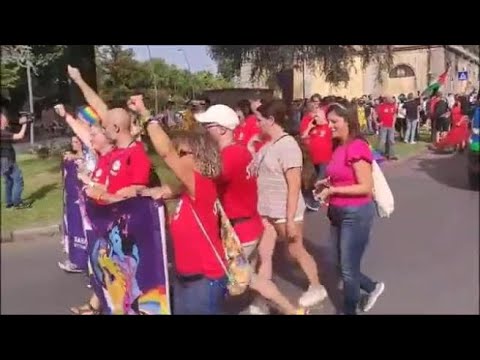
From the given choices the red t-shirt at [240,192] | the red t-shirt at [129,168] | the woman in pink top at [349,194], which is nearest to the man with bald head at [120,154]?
the red t-shirt at [129,168]

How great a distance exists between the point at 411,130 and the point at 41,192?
1.78 metres

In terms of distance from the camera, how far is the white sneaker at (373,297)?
3211 millimetres

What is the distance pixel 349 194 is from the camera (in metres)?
3.08

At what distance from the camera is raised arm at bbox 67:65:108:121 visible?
10.4 ft

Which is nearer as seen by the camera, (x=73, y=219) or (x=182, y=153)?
(x=182, y=153)

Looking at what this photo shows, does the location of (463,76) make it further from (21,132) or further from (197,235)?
(21,132)

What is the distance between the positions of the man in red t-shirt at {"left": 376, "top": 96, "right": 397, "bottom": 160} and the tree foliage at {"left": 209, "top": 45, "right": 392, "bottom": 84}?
0.61ft

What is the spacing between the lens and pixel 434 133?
126 inches

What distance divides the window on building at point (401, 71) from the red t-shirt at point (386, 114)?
0.47 feet

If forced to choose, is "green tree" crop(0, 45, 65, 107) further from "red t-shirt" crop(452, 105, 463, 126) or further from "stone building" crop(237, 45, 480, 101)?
"red t-shirt" crop(452, 105, 463, 126)

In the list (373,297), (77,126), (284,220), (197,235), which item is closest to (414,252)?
(373,297)
